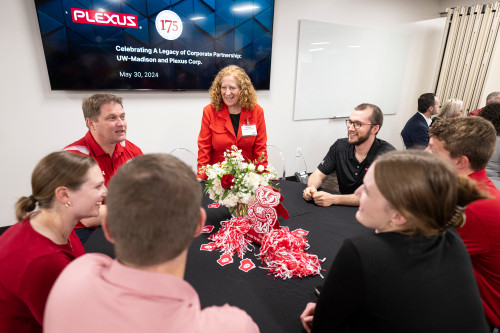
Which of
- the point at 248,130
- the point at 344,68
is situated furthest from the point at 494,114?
the point at 344,68

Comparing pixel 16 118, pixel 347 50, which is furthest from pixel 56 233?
pixel 347 50

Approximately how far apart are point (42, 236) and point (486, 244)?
68.6 inches

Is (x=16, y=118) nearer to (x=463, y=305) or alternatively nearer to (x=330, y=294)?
(x=330, y=294)

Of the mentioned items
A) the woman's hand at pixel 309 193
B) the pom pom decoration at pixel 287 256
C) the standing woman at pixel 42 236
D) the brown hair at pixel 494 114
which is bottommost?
the pom pom decoration at pixel 287 256

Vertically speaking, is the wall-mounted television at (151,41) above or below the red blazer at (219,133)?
above

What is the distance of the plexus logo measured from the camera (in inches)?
102

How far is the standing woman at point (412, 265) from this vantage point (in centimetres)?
73

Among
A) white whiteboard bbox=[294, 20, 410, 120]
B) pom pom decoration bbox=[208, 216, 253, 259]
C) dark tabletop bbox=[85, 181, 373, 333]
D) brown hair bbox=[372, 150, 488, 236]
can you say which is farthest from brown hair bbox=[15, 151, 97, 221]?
white whiteboard bbox=[294, 20, 410, 120]

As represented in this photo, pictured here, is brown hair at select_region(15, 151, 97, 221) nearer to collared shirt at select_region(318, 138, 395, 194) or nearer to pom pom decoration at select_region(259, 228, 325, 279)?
pom pom decoration at select_region(259, 228, 325, 279)

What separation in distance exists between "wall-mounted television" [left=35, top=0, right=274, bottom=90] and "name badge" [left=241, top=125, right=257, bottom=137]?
121cm

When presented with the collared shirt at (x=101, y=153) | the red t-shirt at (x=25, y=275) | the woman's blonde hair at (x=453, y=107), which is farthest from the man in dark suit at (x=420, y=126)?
the red t-shirt at (x=25, y=275)

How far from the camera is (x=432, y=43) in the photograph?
5.43 metres

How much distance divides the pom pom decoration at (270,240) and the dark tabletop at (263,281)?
40mm

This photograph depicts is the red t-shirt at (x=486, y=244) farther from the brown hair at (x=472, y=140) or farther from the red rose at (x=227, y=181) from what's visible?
the red rose at (x=227, y=181)
